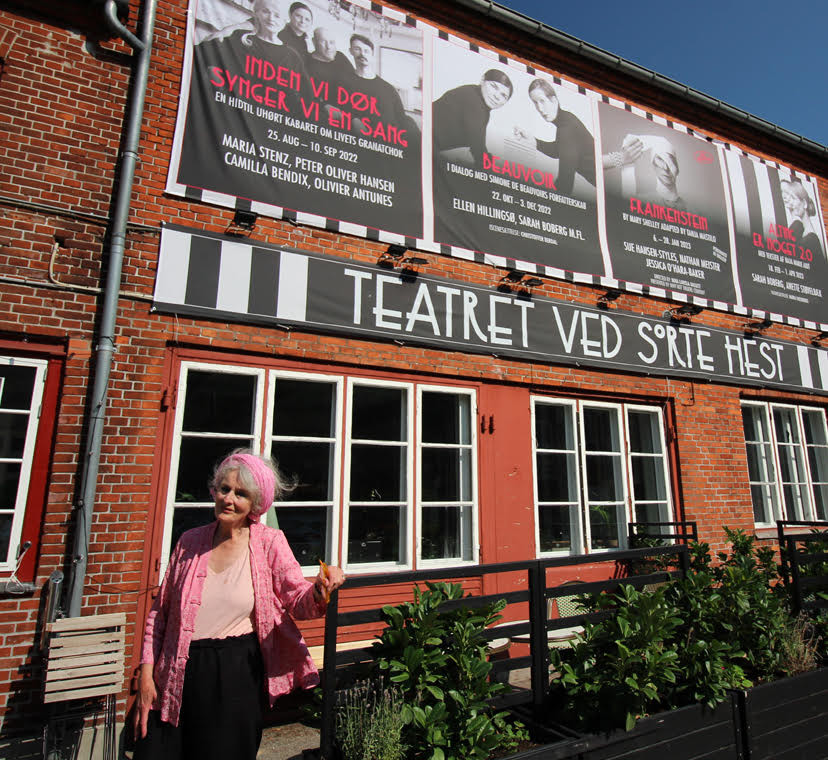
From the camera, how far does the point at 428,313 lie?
5.46 meters

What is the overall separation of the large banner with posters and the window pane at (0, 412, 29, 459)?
7.12 feet

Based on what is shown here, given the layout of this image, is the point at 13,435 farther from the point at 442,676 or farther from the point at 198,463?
the point at 442,676

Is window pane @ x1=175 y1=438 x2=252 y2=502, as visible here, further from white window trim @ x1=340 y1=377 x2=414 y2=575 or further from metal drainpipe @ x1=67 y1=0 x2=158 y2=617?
white window trim @ x1=340 y1=377 x2=414 y2=575

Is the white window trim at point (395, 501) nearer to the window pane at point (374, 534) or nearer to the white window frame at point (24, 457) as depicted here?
the window pane at point (374, 534)

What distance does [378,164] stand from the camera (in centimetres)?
557

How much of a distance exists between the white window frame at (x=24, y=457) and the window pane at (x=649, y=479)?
6076 mm

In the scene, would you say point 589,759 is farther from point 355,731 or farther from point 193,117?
point 193,117

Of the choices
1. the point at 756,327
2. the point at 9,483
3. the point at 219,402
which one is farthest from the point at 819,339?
the point at 9,483

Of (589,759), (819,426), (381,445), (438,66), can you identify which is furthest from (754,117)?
(589,759)

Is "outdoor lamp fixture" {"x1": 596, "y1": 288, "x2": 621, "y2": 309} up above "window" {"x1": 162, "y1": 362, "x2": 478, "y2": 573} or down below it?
above

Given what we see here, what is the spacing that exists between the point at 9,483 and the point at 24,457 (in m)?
0.21

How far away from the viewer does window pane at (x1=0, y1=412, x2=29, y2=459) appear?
12.9ft

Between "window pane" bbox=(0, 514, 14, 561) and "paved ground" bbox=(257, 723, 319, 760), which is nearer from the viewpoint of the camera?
"paved ground" bbox=(257, 723, 319, 760)

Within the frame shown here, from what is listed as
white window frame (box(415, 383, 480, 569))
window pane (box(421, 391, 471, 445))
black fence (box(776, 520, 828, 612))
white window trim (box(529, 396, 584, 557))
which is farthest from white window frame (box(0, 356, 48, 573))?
black fence (box(776, 520, 828, 612))
